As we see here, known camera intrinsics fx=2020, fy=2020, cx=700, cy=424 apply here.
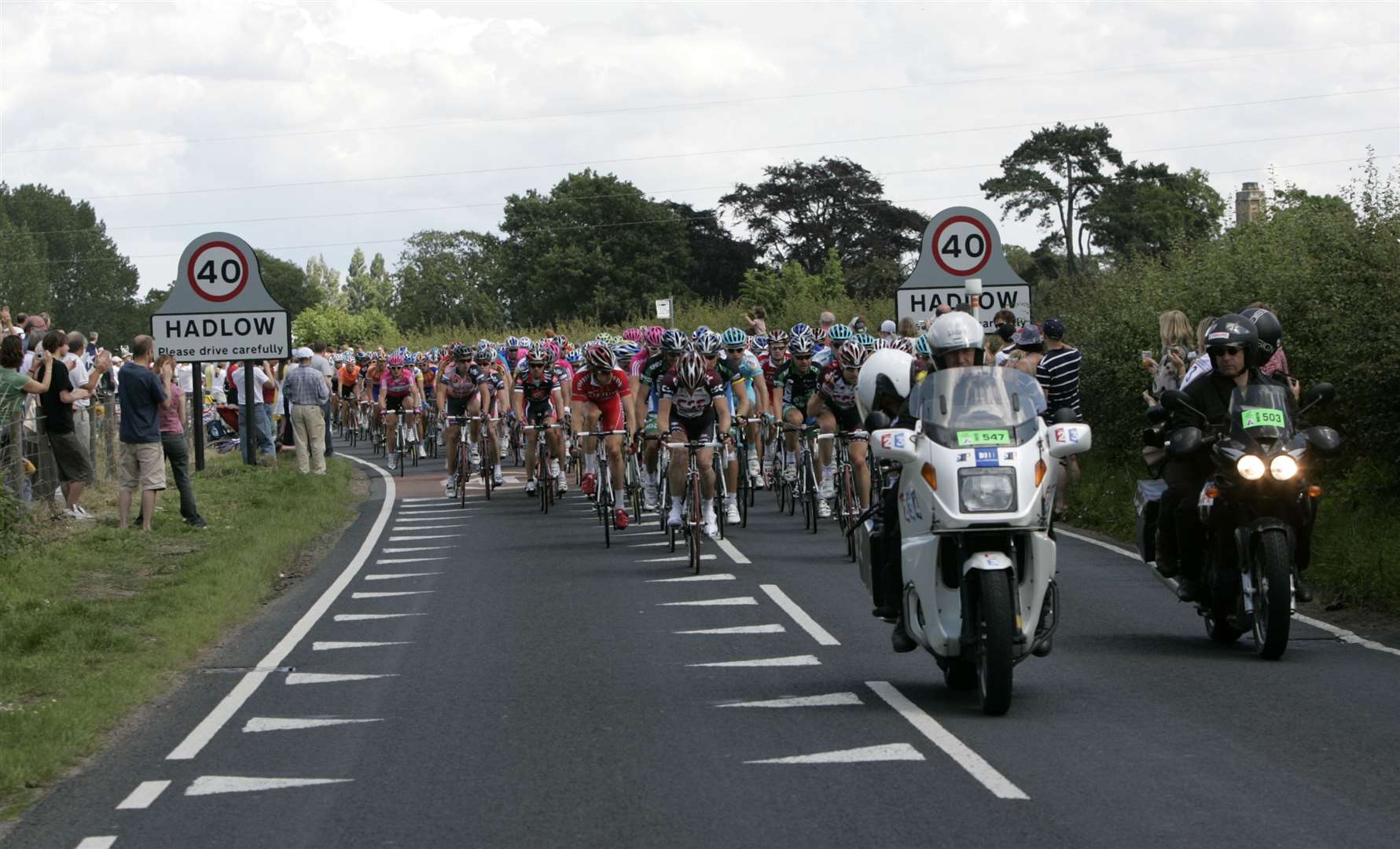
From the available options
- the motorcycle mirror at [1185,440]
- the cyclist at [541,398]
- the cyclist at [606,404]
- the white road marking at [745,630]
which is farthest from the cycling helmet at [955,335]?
the cyclist at [541,398]

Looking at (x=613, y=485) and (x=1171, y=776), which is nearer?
(x=1171, y=776)

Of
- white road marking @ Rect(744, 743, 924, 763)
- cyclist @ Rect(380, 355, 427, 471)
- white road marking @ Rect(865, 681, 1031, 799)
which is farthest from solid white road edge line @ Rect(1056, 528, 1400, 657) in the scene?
cyclist @ Rect(380, 355, 427, 471)

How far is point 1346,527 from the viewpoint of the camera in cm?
1567

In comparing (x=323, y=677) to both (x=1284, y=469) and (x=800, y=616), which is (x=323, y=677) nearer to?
(x=800, y=616)

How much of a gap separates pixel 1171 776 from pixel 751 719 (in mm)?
2340

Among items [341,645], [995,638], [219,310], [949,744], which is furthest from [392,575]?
[949,744]

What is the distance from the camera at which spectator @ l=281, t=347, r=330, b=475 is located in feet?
94.1

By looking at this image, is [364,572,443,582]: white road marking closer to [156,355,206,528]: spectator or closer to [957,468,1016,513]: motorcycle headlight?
[156,355,206,528]: spectator

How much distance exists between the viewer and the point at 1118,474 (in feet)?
72.8

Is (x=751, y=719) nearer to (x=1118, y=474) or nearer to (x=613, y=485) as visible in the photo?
(x=613, y=485)

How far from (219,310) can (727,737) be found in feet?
49.0

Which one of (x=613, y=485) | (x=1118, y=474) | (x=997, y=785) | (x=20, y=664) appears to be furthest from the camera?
(x=1118, y=474)

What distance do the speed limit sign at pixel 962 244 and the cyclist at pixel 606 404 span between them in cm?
334

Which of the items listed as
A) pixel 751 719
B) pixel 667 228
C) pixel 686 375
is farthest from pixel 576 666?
pixel 667 228
